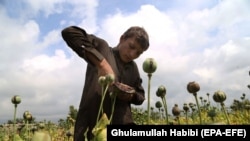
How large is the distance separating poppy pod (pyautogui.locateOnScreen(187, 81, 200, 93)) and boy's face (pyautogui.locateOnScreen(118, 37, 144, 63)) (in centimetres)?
130

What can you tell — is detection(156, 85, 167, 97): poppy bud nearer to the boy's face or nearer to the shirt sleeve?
the shirt sleeve

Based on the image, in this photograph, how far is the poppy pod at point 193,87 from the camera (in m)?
1.52

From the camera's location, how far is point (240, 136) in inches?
28.5

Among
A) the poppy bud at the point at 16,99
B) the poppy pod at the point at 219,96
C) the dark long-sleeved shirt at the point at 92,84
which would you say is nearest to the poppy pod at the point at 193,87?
the poppy pod at the point at 219,96

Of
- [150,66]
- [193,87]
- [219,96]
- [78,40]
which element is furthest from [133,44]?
[150,66]

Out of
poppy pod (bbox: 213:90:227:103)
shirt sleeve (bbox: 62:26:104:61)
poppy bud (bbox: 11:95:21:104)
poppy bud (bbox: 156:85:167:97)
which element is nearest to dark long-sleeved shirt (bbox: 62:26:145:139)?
shirt sleeve (bbox: 62:26:104:61)

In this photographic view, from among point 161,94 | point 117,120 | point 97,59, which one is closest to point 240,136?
point 161,94

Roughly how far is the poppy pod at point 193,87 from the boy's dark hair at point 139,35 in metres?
1.31

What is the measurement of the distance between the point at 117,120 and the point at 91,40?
63cm

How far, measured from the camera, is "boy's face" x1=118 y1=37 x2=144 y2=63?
283cm

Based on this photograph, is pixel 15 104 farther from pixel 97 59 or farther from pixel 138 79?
pixel 138 79

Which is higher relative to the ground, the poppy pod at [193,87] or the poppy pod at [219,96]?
the poppy pod at [193,87]

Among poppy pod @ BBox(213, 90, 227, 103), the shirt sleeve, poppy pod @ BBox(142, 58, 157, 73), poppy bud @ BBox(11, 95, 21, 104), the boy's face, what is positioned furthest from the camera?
the boy's face

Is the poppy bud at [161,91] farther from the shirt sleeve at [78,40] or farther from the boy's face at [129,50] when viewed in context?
the boy's face at [129,50]
